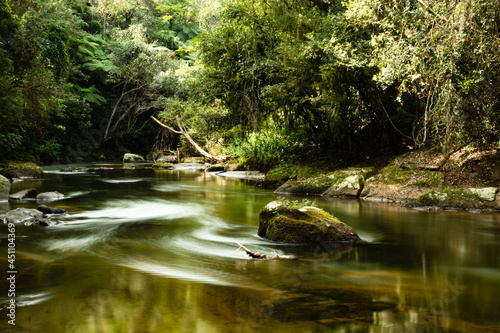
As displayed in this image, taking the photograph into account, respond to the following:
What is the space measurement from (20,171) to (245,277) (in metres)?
15.2

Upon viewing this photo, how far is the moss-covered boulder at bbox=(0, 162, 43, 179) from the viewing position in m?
16.5

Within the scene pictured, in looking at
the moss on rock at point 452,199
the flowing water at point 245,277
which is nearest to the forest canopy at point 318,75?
the moss on rock at point 452,199

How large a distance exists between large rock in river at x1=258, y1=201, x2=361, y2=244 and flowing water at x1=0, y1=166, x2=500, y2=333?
275mm

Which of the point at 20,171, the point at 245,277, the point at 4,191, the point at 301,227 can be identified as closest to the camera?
the point at 245,277

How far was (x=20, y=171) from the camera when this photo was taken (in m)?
16.8

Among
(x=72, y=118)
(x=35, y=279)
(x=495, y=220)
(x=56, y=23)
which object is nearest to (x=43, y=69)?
(x=56, y=23)

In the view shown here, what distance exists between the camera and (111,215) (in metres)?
9.58

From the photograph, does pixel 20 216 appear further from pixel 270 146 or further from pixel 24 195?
pixel 270 146

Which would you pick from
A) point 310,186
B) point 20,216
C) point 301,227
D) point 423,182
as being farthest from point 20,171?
point 423,182

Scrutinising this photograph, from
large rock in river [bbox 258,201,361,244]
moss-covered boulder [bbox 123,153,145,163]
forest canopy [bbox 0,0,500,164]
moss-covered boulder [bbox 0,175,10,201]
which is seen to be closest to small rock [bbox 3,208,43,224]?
moss-covered boulder [bbox 0,175,10,201]

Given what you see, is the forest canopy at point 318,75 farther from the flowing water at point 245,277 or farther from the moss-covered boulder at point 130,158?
the moss-covered boulder at point 130,158

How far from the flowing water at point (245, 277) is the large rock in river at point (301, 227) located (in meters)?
0.28

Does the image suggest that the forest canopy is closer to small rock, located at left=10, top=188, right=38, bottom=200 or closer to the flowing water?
small rock, located at left=10, top=188, right=38, bottom=200

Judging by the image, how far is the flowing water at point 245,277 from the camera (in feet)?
12.2
